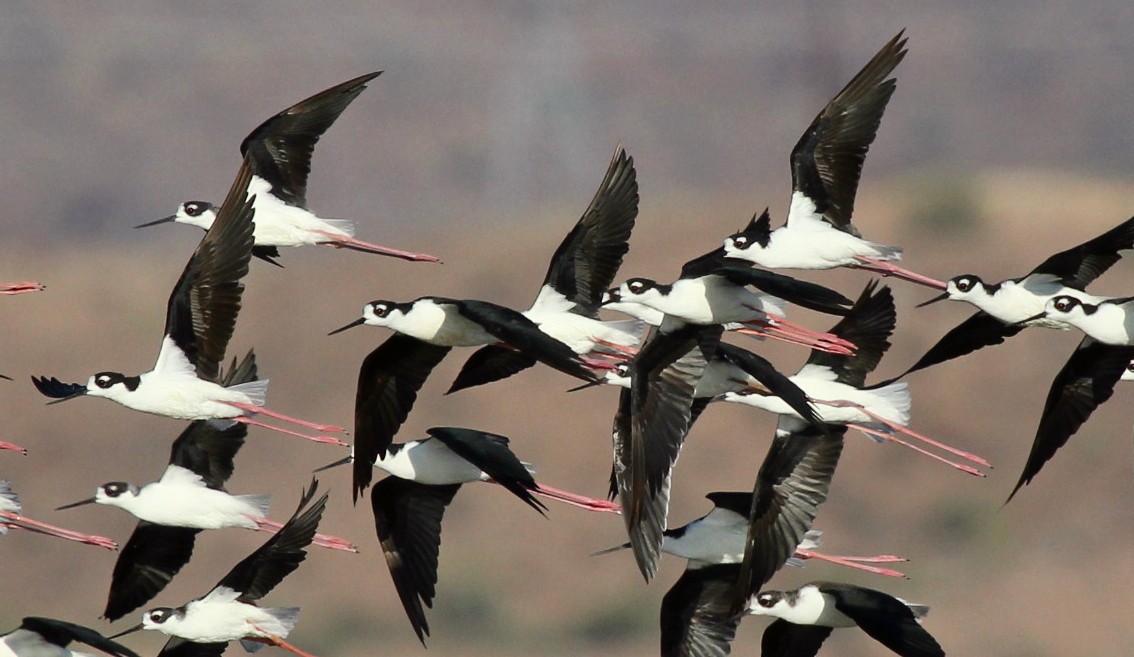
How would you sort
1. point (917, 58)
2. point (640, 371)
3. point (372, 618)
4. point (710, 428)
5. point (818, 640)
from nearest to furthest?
1. point (640, 371)
2. point (818, 640)
3. point (372, 618)
4. point (710, 428)
5. point (917, 58)

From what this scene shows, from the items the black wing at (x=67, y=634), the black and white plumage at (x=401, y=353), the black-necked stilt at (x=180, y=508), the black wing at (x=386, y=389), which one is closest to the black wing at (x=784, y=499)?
the black and white plumage at (x=401, y=353)

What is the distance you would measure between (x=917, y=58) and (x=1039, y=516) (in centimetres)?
3136

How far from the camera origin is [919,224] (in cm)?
2842

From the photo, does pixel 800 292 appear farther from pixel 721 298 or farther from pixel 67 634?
pixel 67 634

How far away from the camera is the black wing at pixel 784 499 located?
958 centimetres

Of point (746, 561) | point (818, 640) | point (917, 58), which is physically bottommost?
point (917, 58)

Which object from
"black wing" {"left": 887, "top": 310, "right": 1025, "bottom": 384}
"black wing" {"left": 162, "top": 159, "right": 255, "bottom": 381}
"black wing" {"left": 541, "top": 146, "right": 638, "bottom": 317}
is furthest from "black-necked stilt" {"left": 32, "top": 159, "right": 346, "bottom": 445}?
"black wing" {"left": 887, "top": 310, "right": 1025, "bottom": 384}

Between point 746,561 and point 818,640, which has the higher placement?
point 746,561

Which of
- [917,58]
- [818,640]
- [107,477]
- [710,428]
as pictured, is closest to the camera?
[818,640]

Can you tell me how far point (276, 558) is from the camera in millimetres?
9773

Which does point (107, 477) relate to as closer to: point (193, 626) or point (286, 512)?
point (286, 512)

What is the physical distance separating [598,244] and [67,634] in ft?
11.3

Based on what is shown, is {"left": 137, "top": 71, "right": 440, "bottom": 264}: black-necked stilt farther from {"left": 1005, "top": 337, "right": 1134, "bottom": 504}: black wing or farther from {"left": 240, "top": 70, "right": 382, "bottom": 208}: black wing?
{"left": 1005, "top": 337, "right": 1134, "bottom": 504}: black wing

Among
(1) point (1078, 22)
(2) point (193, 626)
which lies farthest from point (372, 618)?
(1) point (1078, 22)
